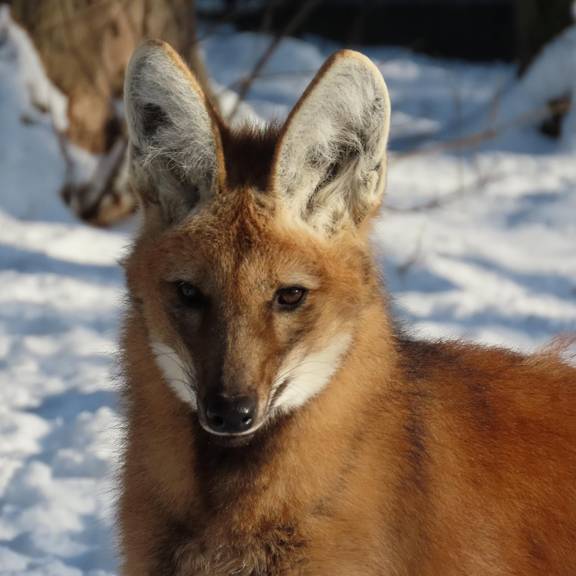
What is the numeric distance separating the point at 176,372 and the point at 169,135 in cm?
62

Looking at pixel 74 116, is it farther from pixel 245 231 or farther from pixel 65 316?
pixel 245 231

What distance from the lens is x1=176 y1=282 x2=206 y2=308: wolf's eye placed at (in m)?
2.76

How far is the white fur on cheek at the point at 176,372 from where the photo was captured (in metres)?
2.82

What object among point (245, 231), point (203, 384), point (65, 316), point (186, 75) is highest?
point (186, 75)

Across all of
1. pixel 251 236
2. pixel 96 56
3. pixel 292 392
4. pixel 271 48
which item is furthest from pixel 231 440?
pixel 96 56

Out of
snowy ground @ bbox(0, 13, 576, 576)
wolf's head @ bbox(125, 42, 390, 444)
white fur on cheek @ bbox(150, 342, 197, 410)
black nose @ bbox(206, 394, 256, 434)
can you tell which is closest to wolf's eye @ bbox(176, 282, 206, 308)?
wolf's head @ bbox(125, 42, 390, 444)

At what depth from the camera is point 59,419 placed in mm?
4891

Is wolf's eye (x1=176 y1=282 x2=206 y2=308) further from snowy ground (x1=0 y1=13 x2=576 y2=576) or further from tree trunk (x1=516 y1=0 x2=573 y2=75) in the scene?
tree trunk (x1=516 y1=0 x2=573 y2=75)

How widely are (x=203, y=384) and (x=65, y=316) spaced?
11.1 ft

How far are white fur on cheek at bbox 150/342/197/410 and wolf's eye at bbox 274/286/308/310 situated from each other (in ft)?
0.91

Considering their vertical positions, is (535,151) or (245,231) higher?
(245,231)

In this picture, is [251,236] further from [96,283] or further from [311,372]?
[96,283]

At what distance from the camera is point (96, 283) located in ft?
20.8

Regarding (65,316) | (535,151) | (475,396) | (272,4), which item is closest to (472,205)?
(535,151)
